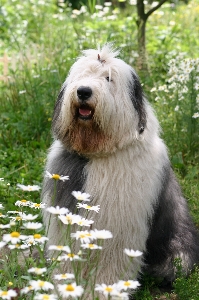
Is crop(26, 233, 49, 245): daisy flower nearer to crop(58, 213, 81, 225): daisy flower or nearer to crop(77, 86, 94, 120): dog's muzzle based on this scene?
crop(58, 213, 81, 225): daisy flower

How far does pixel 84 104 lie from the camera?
333cm

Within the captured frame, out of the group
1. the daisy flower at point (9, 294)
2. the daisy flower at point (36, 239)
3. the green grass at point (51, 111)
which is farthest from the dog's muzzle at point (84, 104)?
the daisy flower at point (9, 294)

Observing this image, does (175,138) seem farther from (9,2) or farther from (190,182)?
(9,2)

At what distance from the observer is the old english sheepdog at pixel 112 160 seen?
343 cm

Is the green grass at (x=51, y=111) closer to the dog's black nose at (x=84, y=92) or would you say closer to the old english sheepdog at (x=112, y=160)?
the old english sheepdog at (x=112, y=160)

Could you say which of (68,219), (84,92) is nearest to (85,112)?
(84,92)

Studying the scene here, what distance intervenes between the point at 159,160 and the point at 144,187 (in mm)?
208

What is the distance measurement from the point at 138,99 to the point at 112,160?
376mm

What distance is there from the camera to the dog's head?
11.0ft

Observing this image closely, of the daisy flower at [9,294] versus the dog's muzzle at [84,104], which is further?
the dog's muzzle at [84,104]

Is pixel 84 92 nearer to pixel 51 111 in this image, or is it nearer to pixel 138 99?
pixel 138 99

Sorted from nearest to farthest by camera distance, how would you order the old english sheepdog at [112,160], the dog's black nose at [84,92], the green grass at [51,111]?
the dog's black nose at [84,92], the old english sheepdog at [112,160], the green grass at [51,111]

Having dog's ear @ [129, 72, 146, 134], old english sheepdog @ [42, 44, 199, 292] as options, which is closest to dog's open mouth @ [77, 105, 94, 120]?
old english sheepdog @ [42, 44, 199, 292]

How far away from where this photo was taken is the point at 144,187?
356cm
